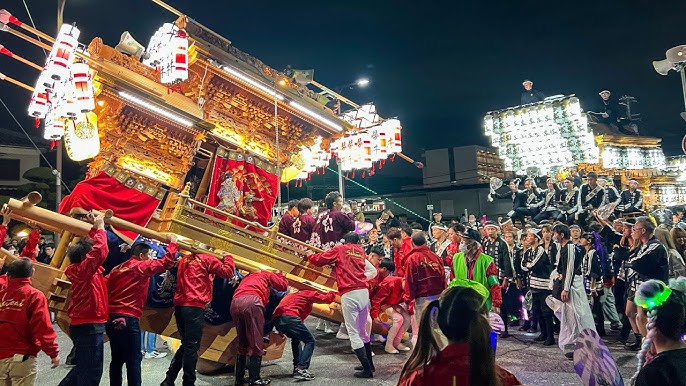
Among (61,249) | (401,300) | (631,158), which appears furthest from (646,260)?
(631,158)

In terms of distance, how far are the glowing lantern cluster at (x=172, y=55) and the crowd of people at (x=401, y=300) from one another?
3.60 meters

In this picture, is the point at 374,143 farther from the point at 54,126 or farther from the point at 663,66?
the point at 54,126

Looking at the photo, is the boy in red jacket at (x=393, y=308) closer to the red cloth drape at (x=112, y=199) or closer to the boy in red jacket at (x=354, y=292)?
the boy in red jacket at (x=354, y=292)

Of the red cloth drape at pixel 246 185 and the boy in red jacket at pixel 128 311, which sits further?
the red cloth drape at pixel 246 185

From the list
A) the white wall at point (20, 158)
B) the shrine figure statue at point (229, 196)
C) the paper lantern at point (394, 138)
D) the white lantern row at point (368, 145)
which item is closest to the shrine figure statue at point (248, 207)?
the shrine figure statue at point (229, 196)

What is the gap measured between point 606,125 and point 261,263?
25.7 metres

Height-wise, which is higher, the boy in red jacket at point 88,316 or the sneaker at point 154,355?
the boy in red jacket at point 88,316

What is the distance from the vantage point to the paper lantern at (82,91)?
25.1 feet

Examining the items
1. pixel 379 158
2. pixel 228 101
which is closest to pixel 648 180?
pixel 379 158

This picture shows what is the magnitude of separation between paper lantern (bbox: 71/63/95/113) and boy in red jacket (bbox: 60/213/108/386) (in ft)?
11.3

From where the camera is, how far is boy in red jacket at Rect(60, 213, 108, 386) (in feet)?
16.4

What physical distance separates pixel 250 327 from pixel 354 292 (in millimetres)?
1668

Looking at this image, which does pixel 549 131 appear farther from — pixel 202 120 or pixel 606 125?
pixel 202 120

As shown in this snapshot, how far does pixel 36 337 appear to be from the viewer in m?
4.69
